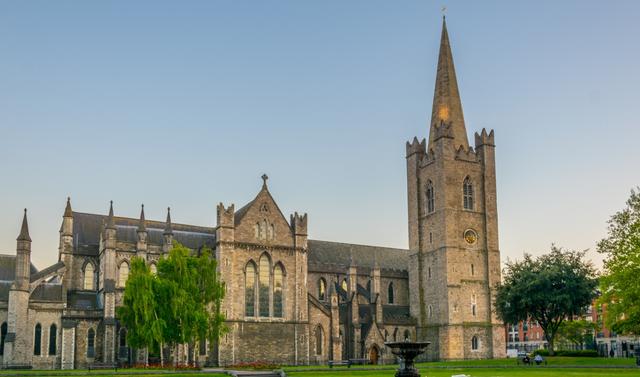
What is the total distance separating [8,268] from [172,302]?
23.4m

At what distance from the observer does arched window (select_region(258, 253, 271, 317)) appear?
235 feet

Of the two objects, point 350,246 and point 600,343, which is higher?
point 350,246

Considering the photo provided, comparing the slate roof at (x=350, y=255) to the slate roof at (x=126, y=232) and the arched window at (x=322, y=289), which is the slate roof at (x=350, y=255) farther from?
the slate roof at (x=126, y=232)

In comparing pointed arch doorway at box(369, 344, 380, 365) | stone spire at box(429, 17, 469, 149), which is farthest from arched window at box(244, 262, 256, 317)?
stone spire at box(429, 17, 469, 149)

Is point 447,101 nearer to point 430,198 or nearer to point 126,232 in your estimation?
point 430,198

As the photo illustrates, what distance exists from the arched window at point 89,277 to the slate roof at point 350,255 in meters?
23.9

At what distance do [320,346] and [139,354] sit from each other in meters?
18.2

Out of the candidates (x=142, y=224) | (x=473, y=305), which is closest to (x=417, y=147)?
(x=473, y=305)

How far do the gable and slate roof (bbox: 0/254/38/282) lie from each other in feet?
68.7

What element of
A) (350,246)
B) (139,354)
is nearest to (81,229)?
(139,354)

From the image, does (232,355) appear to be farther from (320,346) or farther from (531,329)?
(531,329)

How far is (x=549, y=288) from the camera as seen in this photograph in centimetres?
6706

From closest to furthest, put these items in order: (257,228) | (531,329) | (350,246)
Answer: (257,228), (350,246), (531,329)

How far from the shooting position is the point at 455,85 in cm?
8756
